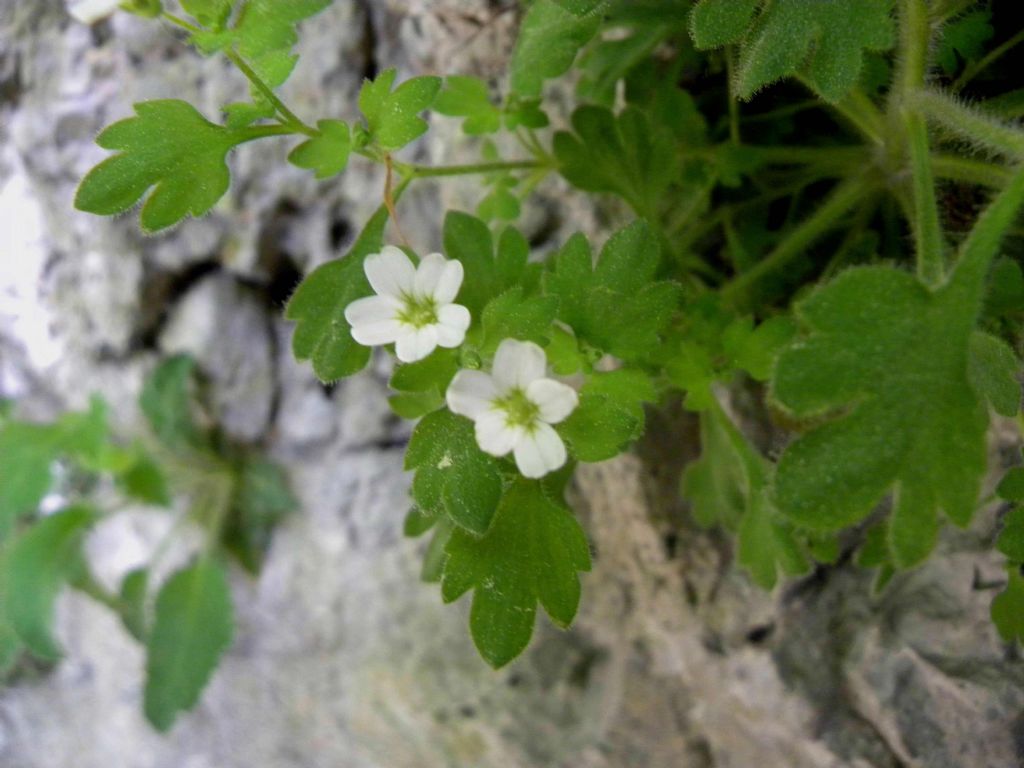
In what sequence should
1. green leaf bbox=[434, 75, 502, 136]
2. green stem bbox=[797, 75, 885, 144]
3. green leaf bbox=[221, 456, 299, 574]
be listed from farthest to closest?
green leaf bbox=[221, 456, 299, 574] < green leaf bbox=[434, 75, 502, 136] < green stem bbox=[797, 75, 885, 144]

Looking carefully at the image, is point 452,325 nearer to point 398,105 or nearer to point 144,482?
point 398,105

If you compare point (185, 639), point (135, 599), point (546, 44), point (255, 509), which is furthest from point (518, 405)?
point (135, 599)

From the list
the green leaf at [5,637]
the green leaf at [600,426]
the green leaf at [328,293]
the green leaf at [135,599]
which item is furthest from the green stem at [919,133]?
the green leaf at [5,637]

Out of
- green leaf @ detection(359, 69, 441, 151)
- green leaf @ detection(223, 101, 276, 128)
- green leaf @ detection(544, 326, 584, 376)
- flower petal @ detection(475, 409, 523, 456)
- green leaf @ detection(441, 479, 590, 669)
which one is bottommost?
green leaf @ detection(441, 479, 590, 669)

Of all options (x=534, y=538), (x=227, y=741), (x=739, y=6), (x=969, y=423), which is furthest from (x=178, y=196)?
(x=227, y=741)

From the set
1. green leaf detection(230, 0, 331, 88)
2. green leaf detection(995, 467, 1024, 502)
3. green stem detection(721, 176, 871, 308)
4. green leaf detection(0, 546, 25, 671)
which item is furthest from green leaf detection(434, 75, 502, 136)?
green leaf detection(0, 546, 25, 671)

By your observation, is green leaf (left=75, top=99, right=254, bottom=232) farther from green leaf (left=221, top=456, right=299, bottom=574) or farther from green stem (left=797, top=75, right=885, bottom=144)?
green leaf (left=221, top=456, right=299, bottom=574)

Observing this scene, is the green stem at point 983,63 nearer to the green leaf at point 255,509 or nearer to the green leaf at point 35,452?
the green leaf at point 255,509
